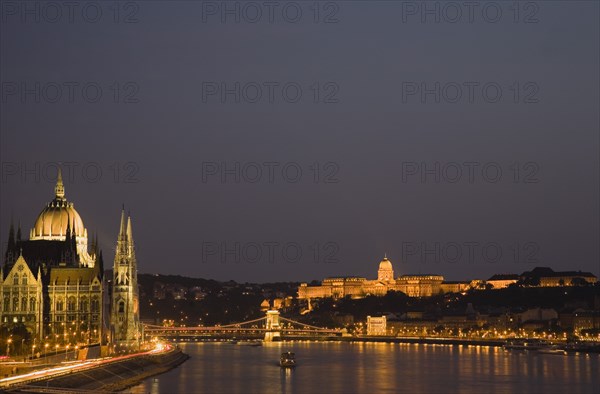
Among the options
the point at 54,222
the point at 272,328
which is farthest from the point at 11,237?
the point at 272,328

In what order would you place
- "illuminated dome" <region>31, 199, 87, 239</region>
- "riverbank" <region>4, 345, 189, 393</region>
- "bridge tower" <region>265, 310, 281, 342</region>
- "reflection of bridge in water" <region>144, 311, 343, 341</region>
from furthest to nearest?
"bridge tower" <region>265, 310, 281, 342</region>, "reflection of bridge in water" <region>144, 311, 343, 341</region>, "illuminated dome" <region>31, 199, 87, 239</region>, "riverbank" <region>4, 345, 189, 393</region>

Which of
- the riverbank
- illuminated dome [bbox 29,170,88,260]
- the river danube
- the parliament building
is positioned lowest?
the river danube

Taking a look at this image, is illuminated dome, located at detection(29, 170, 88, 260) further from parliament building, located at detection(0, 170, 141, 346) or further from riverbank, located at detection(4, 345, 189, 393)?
riverbank, located at detection(4, 345, 189, 393)

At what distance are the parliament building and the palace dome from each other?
124 cm

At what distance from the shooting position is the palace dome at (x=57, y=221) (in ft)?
325

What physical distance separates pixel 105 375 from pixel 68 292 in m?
31.7

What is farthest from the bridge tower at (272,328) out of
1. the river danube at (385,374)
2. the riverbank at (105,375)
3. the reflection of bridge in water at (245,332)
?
the riverbank at (105,375)

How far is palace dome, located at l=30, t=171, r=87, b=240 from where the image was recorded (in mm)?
99000

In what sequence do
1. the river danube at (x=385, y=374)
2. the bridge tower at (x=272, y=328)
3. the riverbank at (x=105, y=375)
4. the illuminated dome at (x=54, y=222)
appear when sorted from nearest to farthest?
1. the riverbank at (x=105, y=375)
2. the river danube at (x=385, y=374)
3. the illuminated dome at (x=54, y=222)
4. the bridge tower at (x=272, y=328)

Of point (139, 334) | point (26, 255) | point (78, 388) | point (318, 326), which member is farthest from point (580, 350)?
point (318, 326)

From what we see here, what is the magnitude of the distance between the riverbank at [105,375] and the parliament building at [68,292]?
7479 millimetres

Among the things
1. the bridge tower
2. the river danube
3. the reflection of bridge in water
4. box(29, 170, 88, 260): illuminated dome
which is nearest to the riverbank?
the river danube

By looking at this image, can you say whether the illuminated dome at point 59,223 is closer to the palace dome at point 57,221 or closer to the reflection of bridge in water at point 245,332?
the palace dome at point 57,221

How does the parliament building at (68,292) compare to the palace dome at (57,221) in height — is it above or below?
below
